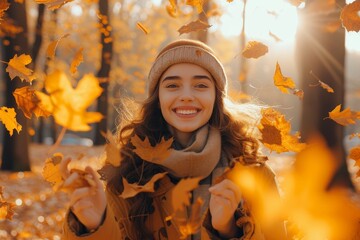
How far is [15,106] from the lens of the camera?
7.62 metres

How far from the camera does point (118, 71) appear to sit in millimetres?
19219

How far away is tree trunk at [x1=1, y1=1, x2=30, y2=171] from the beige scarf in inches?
220

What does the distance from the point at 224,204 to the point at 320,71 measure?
439cm

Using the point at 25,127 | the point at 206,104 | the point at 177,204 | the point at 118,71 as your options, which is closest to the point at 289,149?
the point at 206,104

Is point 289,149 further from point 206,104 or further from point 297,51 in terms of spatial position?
point 297,51

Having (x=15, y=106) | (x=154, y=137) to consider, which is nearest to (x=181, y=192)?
(x=154, y=137)

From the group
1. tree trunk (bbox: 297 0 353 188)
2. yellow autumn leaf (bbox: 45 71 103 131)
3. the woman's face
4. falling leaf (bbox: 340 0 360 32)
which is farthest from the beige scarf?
tree trunk (bbox: 297 0 353 188)

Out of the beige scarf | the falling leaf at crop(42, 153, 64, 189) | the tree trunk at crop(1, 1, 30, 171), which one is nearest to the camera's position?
the falling leaf at crop(42, 153, 64, 189)

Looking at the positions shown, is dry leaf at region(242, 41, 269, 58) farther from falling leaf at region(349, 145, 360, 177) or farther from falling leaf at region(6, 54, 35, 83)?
falling leaf at region(6, 54, 35, 83)

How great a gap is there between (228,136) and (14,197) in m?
4.77

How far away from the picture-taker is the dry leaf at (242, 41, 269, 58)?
1714 millimetres

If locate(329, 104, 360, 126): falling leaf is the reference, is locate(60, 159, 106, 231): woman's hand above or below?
below

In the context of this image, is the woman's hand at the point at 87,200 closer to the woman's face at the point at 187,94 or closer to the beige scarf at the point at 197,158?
the beige scarf at the point at 197,158

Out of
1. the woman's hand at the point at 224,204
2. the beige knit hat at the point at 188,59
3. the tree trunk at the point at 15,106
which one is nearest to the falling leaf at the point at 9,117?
the beige knit hat at the point at 188,59
